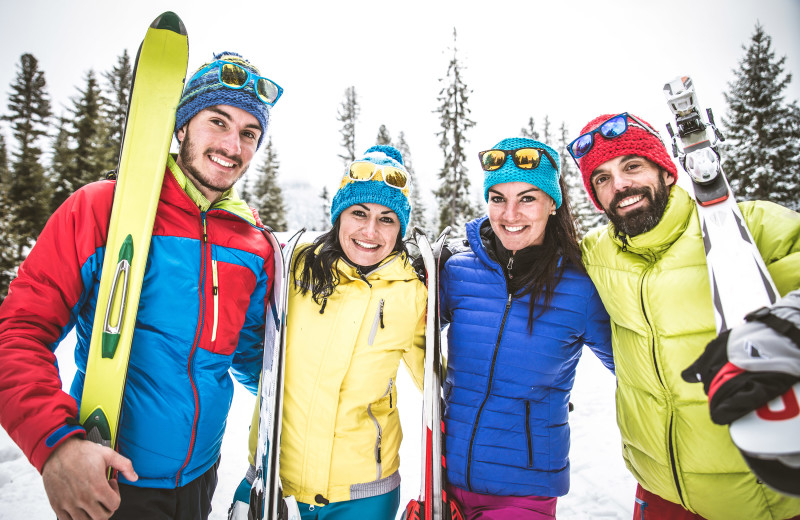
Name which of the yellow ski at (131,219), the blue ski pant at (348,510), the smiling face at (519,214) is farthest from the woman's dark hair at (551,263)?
the yellow ski at (131,219)

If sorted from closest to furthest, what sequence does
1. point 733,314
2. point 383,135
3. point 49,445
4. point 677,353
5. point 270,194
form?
point 49,445 < point 733,314 < point 677,353 < point 383,135 < point 270,194

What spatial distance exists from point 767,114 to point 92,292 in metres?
28.9

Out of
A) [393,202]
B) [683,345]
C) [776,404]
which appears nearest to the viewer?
[776,404]

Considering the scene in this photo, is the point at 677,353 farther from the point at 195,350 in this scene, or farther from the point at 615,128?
the point at 195,350

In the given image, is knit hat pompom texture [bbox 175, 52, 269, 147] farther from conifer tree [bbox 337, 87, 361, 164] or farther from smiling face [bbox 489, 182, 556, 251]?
conifer tree [bbox 337, 87, 361, 164]

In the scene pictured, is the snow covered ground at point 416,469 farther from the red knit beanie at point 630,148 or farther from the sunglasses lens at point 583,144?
the sunglasses lens at point 583,144

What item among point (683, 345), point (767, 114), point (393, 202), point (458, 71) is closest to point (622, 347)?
point (683, 345)

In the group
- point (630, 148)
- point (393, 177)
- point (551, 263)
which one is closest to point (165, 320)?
point (393, 177)

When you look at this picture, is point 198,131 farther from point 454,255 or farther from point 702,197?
point 702,197

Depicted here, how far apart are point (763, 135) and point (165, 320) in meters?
27.9

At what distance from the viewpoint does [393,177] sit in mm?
2807

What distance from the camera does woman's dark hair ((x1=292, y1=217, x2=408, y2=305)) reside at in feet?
8.10

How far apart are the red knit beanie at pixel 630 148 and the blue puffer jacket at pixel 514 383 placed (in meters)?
0.91

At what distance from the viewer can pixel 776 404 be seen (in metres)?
1.32
